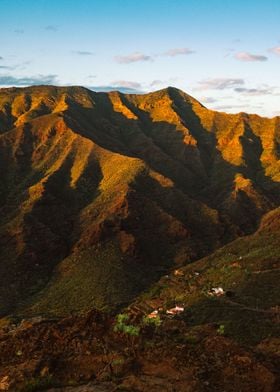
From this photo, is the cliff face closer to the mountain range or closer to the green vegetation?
the mountain range

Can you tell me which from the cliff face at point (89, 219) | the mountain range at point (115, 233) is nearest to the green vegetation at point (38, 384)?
the mountain range at point (115, 233)

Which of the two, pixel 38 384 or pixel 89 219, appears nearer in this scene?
pixel 38 384

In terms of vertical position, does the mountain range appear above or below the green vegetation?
below

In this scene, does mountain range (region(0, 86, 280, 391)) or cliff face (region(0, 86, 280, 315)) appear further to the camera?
cliff face (region(0, 86, 280, 315))

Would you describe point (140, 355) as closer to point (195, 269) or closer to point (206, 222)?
point (195, 269)

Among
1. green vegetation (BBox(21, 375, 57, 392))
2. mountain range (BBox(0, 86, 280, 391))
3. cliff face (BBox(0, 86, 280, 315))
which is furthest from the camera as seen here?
cliff face (BBox(0, 86, 280, 315))

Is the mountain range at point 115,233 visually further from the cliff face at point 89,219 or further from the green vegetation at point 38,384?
the green vegetation at point 38,384

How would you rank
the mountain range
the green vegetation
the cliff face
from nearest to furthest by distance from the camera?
1. the green vegetation
2. the mountain range
3. the cliff face

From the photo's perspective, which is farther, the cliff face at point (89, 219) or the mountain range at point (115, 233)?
the cliff face at point (89, 219)

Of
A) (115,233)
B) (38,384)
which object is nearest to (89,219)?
(115,233)

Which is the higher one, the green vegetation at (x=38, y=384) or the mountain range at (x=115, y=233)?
the green vegetation at (x=38, y=384)

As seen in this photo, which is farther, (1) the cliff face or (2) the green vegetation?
(1) the cliff face

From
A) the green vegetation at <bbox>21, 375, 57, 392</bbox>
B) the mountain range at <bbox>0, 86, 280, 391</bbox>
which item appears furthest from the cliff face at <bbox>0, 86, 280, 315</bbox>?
the green vegetation at <bbox>21, 375, 57, 392</bbox>

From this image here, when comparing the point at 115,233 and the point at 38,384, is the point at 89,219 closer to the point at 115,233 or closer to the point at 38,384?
the point at 115,233
